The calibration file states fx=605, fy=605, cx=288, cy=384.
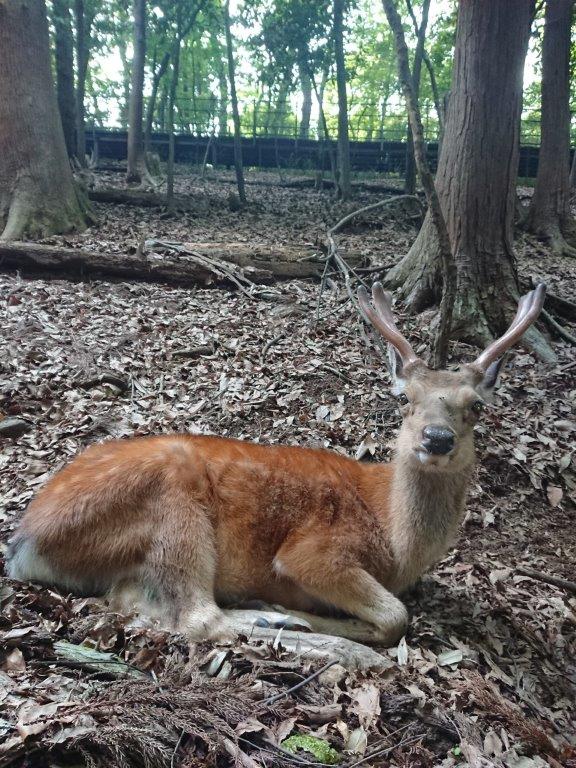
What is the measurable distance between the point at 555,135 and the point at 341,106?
25.4ft

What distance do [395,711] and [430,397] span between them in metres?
2.05

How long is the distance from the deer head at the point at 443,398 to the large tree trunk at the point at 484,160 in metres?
2.88

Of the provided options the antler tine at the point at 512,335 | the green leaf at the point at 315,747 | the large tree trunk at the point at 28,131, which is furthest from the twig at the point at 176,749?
the large tree trunk at the point at 28,131

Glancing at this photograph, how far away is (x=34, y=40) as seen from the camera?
11.3m

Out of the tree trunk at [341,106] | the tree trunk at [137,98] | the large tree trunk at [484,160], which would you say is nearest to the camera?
the large tree trunk at [484,160]

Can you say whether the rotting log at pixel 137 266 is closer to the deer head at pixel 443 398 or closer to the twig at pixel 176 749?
the deer head at pixel 443 398

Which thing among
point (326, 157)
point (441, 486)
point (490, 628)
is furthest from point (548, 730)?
point (326, 157)

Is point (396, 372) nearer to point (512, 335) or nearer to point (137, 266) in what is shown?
point (512, 335)

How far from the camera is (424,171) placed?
5.50 m

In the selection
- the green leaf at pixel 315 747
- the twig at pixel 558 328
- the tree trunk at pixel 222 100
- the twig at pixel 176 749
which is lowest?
the green leaf at pixel 315 747

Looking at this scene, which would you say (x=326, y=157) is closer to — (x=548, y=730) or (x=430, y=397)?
A: (x=430, y=397)

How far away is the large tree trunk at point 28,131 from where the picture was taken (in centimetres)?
1093

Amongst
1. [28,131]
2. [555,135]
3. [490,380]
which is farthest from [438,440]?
[555,135]

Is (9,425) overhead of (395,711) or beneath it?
overhead
